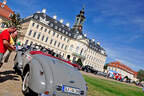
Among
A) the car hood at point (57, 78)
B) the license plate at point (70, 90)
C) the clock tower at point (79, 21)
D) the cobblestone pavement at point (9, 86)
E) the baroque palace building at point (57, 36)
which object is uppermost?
the clock tower at point (79, 21)

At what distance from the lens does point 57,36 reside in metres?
57.7

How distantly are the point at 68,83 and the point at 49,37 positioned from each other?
52.5 m

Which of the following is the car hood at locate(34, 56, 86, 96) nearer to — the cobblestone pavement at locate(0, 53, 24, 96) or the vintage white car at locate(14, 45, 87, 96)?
the vintage white car at locate(14, 45, 87, 96)

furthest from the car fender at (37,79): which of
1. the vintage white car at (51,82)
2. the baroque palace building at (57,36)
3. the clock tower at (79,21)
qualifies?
the clock tower at (79,21)

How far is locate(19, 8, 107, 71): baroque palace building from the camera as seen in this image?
4841cm

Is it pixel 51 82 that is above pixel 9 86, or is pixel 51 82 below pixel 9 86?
above

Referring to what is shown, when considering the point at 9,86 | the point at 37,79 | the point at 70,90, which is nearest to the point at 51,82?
the point at 37,79

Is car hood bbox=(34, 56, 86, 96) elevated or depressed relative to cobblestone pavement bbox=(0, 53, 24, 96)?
elevated

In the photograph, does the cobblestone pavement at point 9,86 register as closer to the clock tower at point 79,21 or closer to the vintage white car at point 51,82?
the vintage white car at point 51,82

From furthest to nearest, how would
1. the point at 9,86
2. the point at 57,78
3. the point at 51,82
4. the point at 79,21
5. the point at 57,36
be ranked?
the point at 79,21
the point at 57,36
the point at 9,86
the point at 57,78
the point at 51,82

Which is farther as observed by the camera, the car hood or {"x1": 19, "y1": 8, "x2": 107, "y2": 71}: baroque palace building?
{"x1": 19, "y1": 8, "x2": 107, "y2": 71}: baroque palace building

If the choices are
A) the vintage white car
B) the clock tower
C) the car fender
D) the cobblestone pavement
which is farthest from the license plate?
the clock tower

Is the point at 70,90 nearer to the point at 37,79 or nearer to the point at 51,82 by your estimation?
the point at 51,82

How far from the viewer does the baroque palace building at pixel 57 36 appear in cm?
4841
